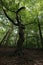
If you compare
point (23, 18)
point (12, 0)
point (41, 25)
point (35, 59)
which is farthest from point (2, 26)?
point (35, 59)

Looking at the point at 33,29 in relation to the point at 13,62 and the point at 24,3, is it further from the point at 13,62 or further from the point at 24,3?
the point at 13,62

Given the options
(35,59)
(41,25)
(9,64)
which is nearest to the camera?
(9,64)

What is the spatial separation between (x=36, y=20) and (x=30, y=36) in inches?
84.0

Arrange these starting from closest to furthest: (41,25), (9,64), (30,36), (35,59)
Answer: (9,64) < (35,59) < (41,25) < (30,36)

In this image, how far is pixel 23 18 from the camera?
15539mm

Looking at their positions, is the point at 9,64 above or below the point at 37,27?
below

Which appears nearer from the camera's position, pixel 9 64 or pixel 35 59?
pixel 9 64

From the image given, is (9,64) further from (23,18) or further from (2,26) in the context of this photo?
(2,26)

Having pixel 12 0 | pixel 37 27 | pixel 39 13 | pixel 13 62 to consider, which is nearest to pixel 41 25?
pixel 37 27

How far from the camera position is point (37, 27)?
53.0 ft

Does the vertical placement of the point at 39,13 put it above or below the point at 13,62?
above

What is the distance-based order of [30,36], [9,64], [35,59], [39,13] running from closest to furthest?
[9,64]
[35,59]
[39,13]
[30,36]

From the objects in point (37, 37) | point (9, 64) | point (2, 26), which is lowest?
point (9, 64)

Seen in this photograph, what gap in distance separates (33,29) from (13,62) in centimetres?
648
